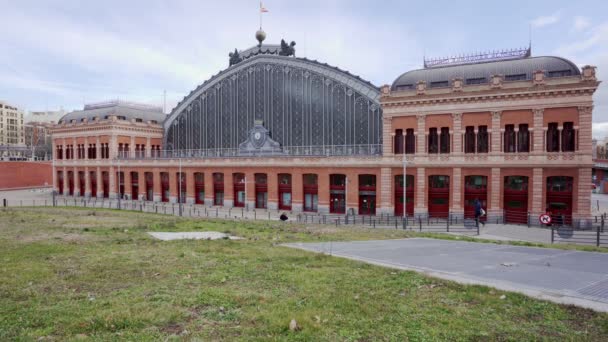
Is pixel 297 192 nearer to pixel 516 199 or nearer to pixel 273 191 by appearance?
pixel 273 191

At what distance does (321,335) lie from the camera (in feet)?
28.5

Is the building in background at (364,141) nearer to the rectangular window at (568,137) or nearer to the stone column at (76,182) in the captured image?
the rectangular window at (568,137)

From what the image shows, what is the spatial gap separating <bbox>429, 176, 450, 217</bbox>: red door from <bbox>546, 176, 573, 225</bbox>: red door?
31.7ft

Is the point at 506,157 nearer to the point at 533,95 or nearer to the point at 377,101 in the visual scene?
the point at 533,95

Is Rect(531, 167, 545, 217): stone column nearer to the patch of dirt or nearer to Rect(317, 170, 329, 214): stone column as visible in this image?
Rect(317, 170, 329, 214): stone column

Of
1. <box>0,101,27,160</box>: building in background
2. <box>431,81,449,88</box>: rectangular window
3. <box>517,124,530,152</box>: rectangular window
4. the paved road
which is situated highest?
<box>0,101,27,160</box>: building in background

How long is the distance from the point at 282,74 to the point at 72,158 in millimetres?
49597

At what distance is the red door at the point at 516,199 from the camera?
137 feet

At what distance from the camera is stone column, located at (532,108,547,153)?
133 feet

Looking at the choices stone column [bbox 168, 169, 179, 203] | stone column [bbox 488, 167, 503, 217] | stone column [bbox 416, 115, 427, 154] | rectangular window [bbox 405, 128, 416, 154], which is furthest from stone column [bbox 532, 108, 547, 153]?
stone column [bbox 168, 169, 179, 203]

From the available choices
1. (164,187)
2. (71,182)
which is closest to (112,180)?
(164,187)

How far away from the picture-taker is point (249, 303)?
1086cm

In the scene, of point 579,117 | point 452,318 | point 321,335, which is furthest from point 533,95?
point 321,335

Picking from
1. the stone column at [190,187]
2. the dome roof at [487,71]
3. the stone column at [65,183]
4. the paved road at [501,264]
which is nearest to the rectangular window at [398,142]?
the dome roof at [487,71]
